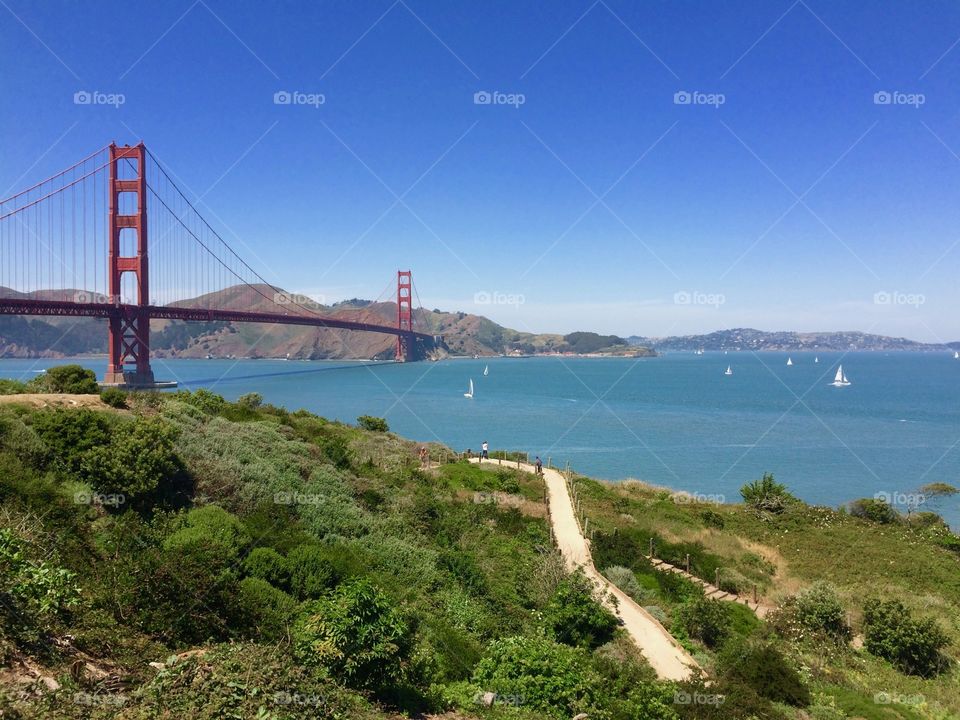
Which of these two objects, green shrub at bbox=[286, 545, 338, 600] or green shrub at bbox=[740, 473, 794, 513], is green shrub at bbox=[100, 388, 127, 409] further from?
green shrub at bbox=[740, 473, 794, 513]

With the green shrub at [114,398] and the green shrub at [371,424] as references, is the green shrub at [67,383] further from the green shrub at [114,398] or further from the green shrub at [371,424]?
the green shrub at [371,424]

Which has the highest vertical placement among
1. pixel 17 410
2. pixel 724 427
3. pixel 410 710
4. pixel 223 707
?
pixel 17 410

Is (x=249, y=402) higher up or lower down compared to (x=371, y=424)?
higher up

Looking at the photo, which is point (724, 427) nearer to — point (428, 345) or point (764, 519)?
point (764, 519)

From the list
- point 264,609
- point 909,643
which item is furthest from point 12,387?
point 909,643

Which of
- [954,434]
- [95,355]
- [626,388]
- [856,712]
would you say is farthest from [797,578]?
[95,355]

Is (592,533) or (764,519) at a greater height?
(592,533)

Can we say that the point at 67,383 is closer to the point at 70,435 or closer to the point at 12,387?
the point at 12,387
